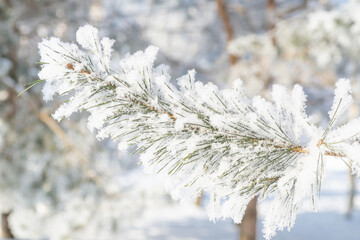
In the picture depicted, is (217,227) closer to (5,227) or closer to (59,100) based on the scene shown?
(5,227)

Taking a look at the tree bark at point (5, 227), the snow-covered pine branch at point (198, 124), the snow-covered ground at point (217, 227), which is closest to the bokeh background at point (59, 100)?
the tree bark at point (5, 227)

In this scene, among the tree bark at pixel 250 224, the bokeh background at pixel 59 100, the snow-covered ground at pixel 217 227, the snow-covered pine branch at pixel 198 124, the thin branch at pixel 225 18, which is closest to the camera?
the snow-covered pine branch at pixel 198 124

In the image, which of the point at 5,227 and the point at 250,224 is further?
the point at 5,227

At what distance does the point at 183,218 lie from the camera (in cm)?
1029

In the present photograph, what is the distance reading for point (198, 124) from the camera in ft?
2.43

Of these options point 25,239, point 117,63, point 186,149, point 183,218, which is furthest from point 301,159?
point 183,218

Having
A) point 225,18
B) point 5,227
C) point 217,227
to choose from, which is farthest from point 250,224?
point 5,227

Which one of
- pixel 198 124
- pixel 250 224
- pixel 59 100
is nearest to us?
pixel 198 124

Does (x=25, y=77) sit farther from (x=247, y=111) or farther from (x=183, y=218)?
(x=183, y=218)

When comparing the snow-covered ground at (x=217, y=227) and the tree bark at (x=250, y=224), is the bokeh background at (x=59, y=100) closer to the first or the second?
the tree bark at (x=250, y=224)

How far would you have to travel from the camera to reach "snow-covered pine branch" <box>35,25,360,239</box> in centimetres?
71

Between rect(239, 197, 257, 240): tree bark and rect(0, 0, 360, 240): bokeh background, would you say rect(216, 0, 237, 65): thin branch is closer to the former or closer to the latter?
rect(0, 0, 360, 240): bokeh background

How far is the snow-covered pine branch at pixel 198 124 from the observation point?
2.33 feet

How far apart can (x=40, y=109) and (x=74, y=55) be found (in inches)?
168
